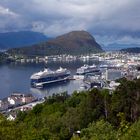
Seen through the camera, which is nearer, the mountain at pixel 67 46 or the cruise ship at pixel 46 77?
the cruise ship at pixel 46 77

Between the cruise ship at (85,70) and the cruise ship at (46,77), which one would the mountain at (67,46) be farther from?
the cruise ship at (46,77)

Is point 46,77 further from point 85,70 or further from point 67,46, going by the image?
point 67,46

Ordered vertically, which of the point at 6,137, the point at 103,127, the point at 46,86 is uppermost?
the point at 6,137

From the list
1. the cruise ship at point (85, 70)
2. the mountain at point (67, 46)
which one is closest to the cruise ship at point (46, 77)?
the cruise ship at point (85, 70)

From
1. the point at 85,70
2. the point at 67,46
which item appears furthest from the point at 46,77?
the point at 67,46

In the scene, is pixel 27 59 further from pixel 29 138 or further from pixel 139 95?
pixel 29 138

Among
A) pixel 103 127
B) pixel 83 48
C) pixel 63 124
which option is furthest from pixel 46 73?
pixel 83 48
